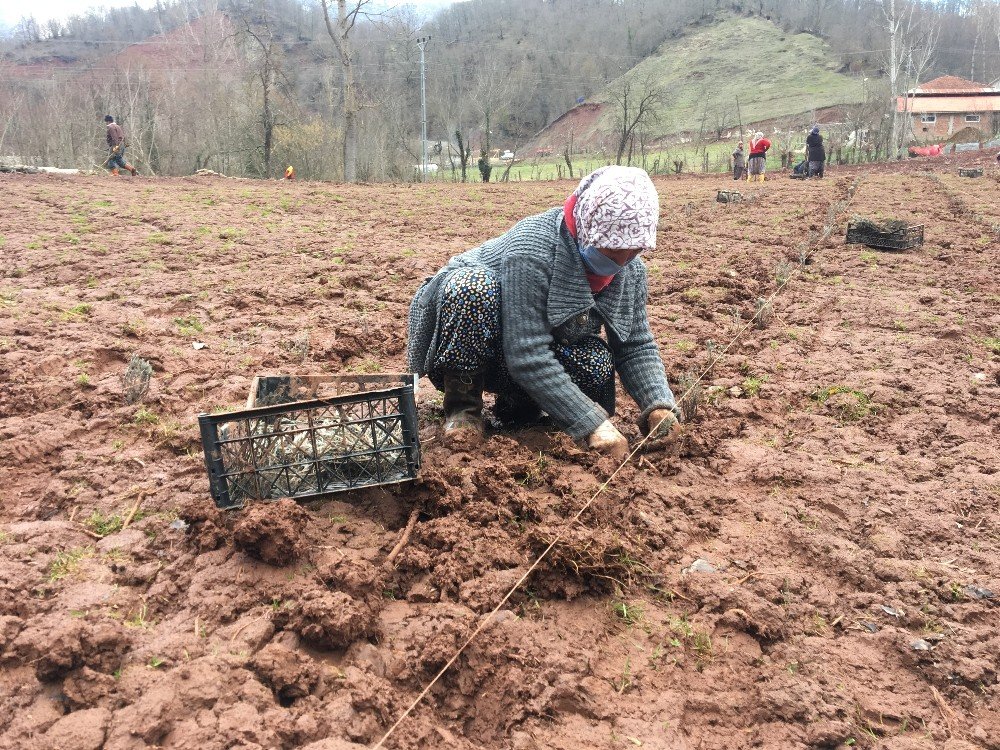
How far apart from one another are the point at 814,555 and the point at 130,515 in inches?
94.1

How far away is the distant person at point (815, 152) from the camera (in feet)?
67.3

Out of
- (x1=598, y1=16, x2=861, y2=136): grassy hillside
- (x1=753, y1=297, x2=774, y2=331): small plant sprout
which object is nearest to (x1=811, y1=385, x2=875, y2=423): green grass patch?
(x1=753, y1=297, x2=774, y2=331): small plant sprout

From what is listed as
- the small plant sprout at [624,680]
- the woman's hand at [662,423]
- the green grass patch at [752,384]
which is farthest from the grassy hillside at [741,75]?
the small plant sprout at [624,680]

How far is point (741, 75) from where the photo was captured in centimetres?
7081

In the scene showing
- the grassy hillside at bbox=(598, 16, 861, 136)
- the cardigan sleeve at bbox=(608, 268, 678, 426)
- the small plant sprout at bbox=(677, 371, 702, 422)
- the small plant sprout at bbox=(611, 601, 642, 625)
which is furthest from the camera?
the grassy hillside at bbox=(598, 16, 861, 136)

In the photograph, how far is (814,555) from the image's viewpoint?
7.98ft

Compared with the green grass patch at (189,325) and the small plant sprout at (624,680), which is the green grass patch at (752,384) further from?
the green grass patch at (189,325)

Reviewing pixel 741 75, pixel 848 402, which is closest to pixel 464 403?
pixel 848 402

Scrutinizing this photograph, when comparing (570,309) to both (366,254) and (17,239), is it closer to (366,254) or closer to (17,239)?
(366,254)

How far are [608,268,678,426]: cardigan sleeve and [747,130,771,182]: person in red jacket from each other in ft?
61.4

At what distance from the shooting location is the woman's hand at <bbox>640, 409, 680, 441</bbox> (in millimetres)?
3035

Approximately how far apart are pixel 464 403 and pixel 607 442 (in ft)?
2.37

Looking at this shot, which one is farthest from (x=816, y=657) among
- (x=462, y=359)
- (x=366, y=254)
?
(x=366, y=254)

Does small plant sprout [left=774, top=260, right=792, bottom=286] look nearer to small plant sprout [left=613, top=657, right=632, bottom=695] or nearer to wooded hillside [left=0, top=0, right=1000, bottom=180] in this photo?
small plant sprout [left=613, top=657, right=632, bottom=695]
